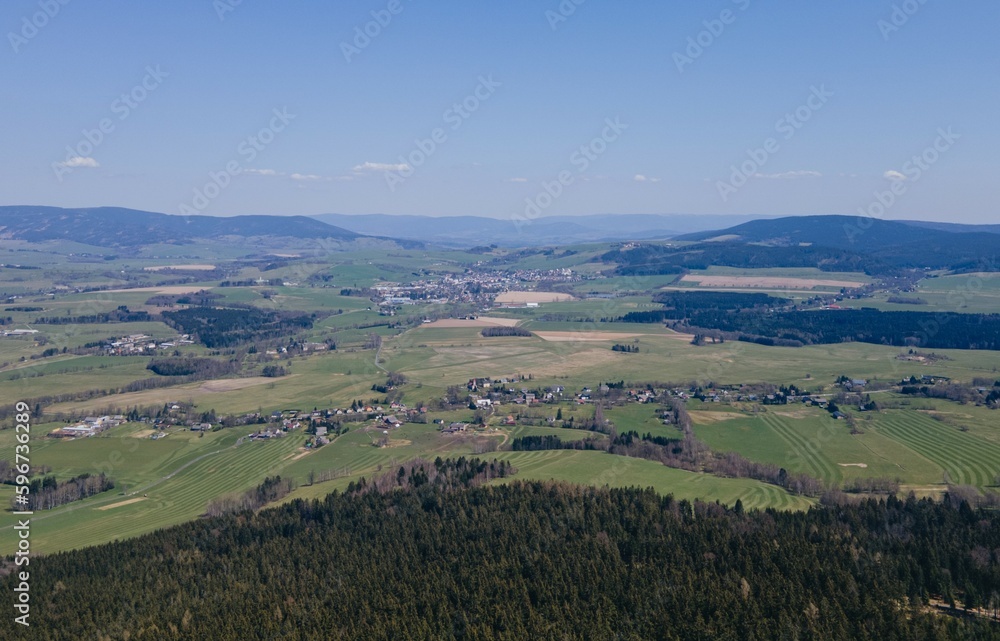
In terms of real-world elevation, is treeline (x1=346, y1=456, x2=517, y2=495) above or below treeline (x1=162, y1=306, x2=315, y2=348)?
below

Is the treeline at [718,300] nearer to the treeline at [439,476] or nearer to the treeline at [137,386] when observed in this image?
the treeline at [137,386]

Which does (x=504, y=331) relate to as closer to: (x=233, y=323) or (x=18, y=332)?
(x=233, y=323)

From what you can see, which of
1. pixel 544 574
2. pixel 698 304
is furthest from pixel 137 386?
pixel 698 304

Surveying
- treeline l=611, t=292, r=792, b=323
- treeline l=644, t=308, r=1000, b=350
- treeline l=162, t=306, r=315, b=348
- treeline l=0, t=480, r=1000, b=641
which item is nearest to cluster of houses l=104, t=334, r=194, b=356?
treeline l=162, t=306, r=315, b=348

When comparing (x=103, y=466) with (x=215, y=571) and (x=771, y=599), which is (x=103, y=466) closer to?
(x=215, y=571)

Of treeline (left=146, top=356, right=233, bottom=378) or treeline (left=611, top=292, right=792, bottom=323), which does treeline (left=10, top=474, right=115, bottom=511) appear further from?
treeline (left=611, top=292, right=792, bottom=323)

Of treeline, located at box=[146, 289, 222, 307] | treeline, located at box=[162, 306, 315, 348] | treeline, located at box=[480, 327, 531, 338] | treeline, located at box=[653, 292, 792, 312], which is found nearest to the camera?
treeline, located at box=[162, 306, 315, 348]

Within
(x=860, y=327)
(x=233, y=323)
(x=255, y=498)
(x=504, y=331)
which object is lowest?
(x=255, y=498)
